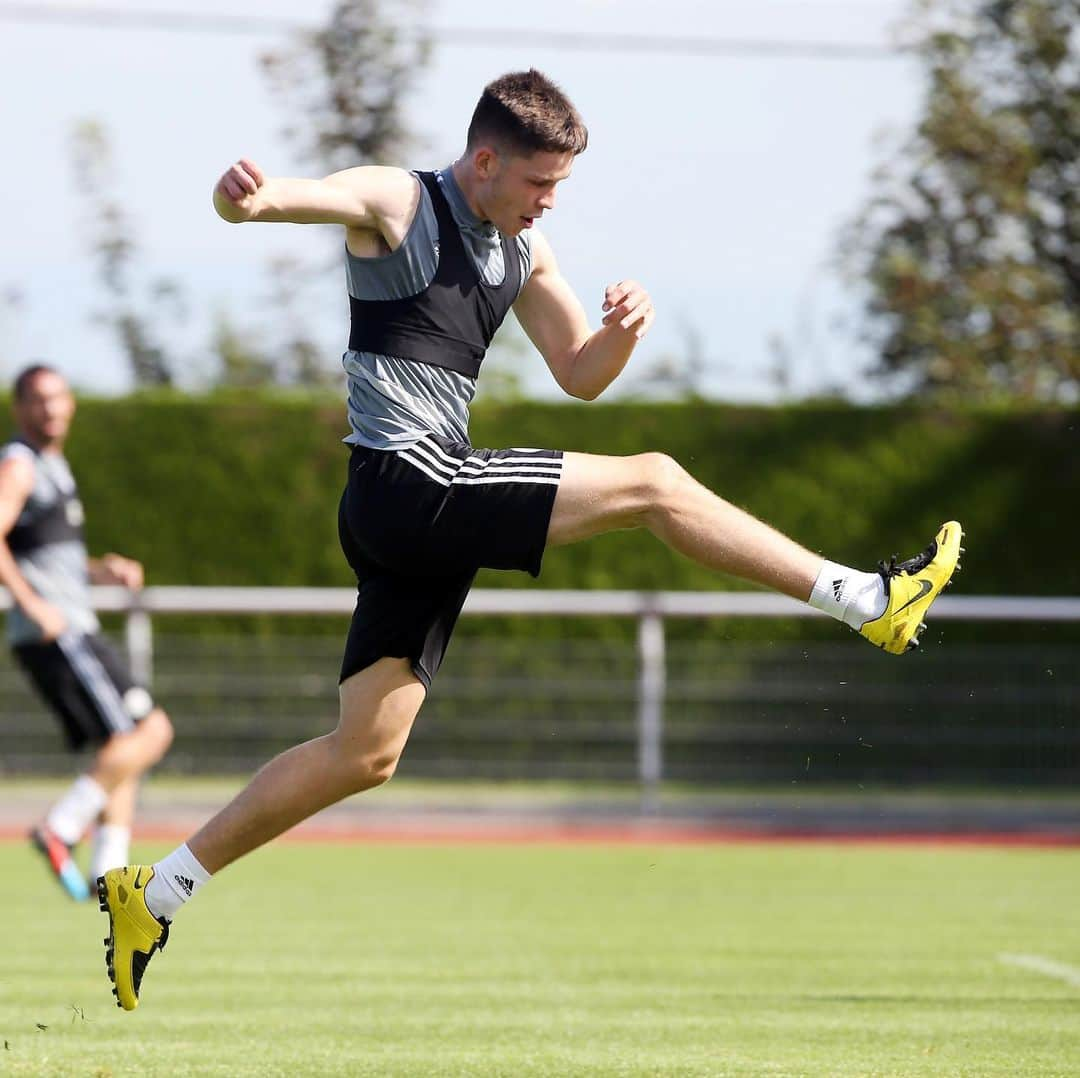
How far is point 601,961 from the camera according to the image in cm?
743

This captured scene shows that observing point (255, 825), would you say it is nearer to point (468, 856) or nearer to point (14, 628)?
point (14, 628)

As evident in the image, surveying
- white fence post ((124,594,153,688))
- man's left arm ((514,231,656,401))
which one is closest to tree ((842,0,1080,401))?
white fence post ((124,594,153,688))

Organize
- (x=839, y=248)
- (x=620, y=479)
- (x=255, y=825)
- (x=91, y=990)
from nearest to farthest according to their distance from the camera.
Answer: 1. (x=620, y=479)
2. (x=255, y=825)
3. (x=91, y=990)
4. (x=839, y=248)

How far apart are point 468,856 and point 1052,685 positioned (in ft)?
16.7

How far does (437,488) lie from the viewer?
4957 mm

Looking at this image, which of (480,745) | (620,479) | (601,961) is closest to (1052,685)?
(480,745)

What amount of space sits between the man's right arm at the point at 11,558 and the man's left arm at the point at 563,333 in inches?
156

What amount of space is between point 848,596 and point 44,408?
17.3ft

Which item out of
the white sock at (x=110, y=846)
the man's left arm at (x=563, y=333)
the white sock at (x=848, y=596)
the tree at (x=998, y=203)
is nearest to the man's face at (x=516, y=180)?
the man's left arm at (x=563, y=333)

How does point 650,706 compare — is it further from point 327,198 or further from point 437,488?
point 327,198

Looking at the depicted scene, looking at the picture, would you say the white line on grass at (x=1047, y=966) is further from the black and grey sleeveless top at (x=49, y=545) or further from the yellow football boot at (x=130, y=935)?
the black and grey sleeveless top at (x=49, y=545)

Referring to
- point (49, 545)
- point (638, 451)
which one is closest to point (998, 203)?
point (638, 451)

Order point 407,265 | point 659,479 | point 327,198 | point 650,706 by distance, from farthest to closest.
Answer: point 650,706 → point 407,265 → point 659,479 → point 327,198

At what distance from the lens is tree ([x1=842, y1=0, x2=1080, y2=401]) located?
2430 cm
